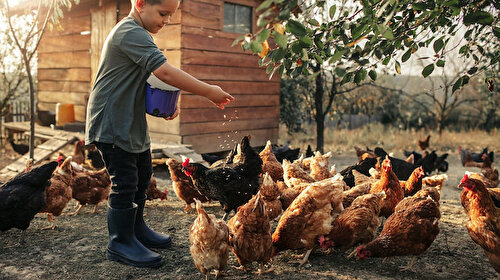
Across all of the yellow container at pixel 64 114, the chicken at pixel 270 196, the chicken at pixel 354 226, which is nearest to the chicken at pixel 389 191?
the chicken at pixel 354 226

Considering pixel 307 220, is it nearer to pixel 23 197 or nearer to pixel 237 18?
pixel 23 197

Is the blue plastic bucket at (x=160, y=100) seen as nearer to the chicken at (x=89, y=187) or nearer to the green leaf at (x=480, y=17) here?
the green leaf at (x=480, y=17)

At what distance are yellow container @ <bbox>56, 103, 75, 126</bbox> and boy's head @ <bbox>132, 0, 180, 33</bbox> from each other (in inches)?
277

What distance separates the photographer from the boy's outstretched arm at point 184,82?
8.92 feet

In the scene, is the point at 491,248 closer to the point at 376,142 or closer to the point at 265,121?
the point at 265,121

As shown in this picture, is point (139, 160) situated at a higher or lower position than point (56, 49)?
lower

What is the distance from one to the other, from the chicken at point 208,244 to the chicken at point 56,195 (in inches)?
73.0

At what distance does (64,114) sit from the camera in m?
9.20

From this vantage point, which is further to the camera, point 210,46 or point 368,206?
point 210,46

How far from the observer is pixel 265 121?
9.20 m

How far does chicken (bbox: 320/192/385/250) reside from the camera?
3393 millimetres

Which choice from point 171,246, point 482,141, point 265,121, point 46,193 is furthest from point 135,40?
point 482,141

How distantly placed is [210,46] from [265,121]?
227 centimetres

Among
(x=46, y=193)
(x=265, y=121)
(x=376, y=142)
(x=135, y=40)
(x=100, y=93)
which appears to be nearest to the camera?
(x=135, y=40)
